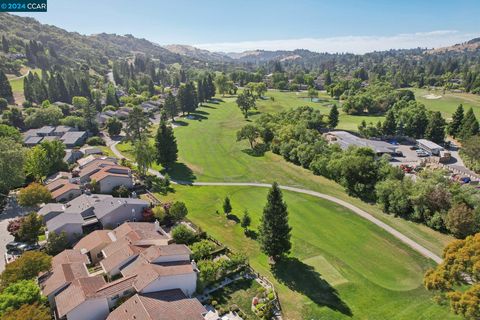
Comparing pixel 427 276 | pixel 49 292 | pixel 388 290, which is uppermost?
pixel 427 276

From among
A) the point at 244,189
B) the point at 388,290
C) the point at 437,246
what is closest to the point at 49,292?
the point at 388,290

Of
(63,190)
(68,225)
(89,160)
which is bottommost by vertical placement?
(68,225)

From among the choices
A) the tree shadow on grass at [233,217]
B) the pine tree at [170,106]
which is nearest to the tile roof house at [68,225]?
the tree shadow on grass at [233,217]

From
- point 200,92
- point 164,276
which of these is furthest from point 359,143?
point 200,92

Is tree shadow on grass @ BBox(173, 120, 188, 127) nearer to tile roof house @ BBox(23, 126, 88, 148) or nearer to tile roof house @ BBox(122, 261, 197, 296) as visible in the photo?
tile roof house @ BBox(23, 126, 88, 148)

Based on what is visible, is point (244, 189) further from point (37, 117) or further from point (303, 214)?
point (37, 117)

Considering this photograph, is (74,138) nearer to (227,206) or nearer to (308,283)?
(227,206)
